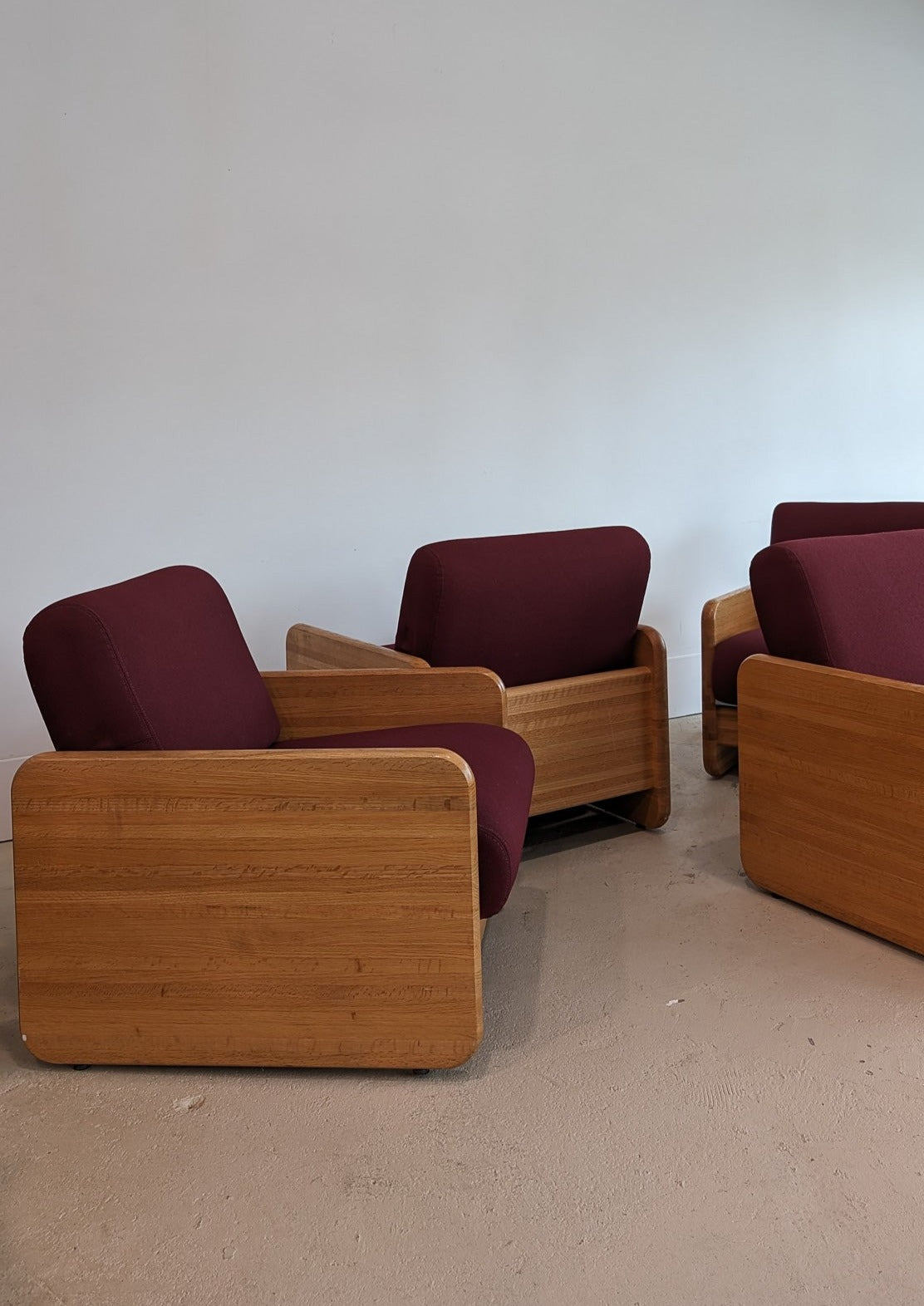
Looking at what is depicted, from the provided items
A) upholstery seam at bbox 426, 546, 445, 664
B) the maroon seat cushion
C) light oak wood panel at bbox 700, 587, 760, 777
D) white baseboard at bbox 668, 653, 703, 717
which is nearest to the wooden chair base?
upholstery seam at bbox 426, 546, 445, 664

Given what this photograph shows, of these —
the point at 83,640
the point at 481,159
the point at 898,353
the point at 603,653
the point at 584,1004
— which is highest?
the point at 481,159

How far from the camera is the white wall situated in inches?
134

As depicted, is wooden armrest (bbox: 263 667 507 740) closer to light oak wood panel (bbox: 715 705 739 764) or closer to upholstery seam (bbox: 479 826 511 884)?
upholstery seam (bbox: 479 826 511 884)

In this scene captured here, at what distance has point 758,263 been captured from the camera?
4.68 m

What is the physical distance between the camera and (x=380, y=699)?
274cm

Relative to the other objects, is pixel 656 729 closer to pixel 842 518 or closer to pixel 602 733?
pixel 602 733

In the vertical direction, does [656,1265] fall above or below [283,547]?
below

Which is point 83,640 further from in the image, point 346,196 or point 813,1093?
point 346,196

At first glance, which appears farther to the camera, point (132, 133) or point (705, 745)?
point (705, 745)

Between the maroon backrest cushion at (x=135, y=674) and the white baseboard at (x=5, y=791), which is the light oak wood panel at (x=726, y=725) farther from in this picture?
the white baseboard at (x=5, y=791)

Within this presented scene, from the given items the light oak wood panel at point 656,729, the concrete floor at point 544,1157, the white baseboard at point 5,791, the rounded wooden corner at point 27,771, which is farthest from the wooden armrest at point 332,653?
the rounded wooden corner at point 27,771

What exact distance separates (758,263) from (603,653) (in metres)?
2.39

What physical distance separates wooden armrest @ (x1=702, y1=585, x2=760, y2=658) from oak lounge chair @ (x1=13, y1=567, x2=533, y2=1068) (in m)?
1.65

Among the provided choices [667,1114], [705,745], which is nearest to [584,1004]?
[667,1114]
